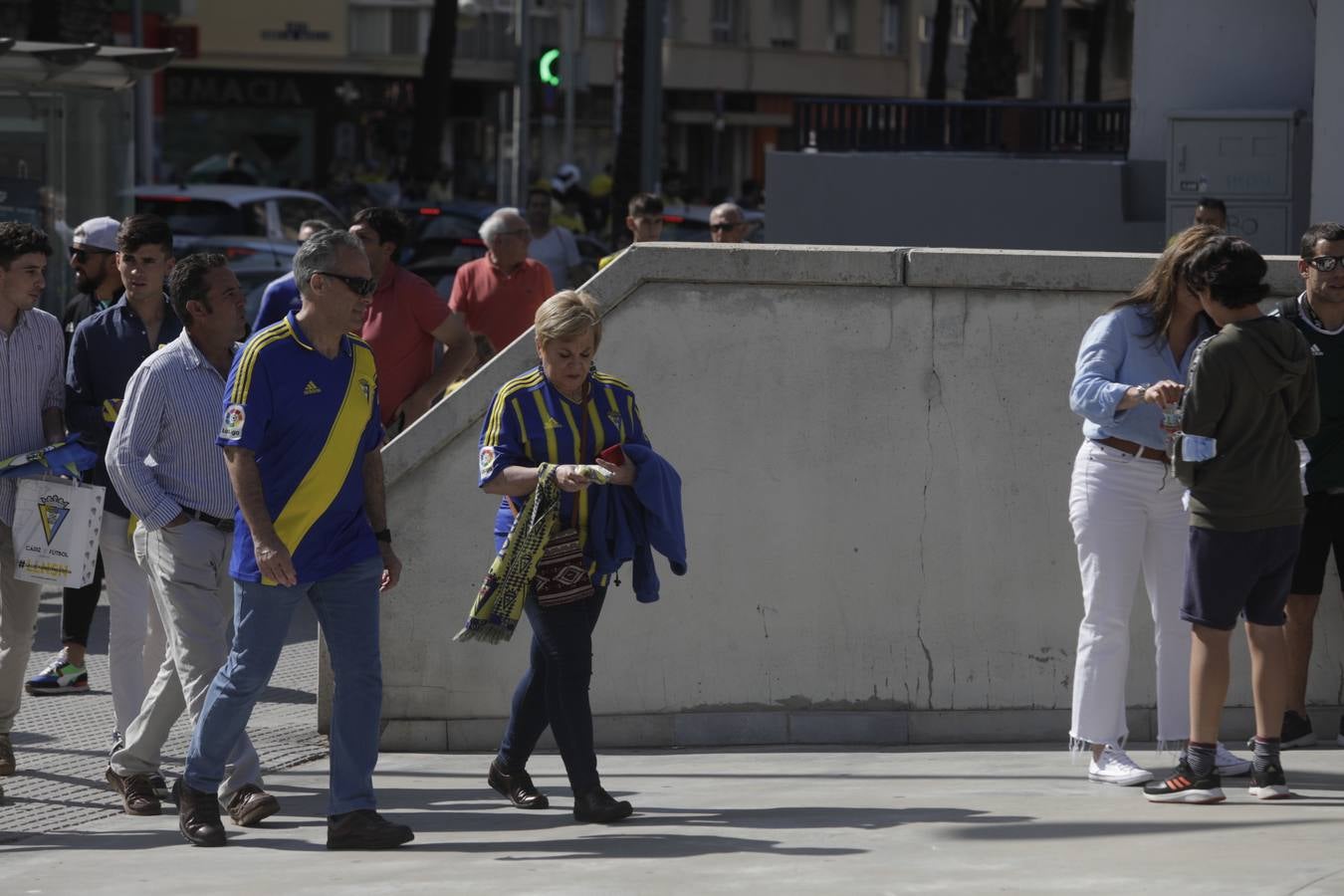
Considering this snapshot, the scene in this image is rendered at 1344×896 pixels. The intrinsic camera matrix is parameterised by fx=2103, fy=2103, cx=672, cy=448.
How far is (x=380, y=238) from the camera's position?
8672 millimetres

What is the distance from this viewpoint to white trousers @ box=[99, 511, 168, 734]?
22.9 ft

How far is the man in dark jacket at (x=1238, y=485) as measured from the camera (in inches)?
239

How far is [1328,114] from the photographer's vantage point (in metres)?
11.4

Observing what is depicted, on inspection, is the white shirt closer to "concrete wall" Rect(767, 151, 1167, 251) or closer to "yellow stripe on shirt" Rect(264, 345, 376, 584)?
"concrete wall" Rect(767, 151, 1167, 251)

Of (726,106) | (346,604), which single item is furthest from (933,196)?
(726,106)

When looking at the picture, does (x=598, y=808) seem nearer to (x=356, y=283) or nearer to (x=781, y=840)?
(x=781, y=840)

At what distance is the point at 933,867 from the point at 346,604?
181 centimetres

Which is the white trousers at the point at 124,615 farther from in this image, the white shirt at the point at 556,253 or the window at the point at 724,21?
the window at the point at 724,21

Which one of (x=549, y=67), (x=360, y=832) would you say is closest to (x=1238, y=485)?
(x=360, y=832)

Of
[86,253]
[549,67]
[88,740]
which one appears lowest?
[88,740]

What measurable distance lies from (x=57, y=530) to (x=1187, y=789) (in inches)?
143

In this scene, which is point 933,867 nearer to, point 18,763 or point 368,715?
point 368,715

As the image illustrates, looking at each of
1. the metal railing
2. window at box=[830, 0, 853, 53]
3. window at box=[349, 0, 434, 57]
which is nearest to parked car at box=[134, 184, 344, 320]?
the metal railing

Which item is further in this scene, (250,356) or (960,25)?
(960,25)
